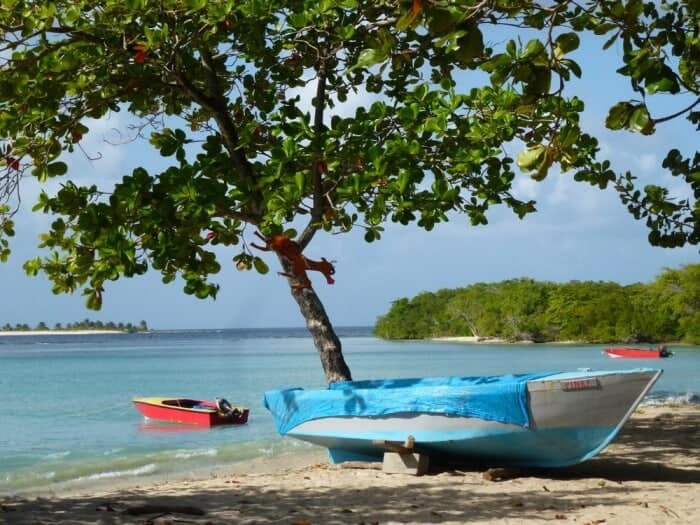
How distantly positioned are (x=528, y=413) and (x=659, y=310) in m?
68.3

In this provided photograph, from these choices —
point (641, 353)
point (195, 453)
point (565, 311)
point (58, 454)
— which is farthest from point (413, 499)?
point (565, 311)

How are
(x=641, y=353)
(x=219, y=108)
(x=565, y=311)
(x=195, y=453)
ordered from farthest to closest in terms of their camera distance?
(x=565, y=311)
(x=641, y=353)
(x=195, y=453)
(x=219, y=108)

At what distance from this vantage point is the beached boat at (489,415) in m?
8.41

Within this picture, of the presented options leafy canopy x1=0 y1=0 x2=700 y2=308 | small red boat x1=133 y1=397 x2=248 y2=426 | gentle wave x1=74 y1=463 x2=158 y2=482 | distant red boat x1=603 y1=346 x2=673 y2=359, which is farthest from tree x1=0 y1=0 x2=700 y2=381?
distant red boat x1=603 y1=346 x2=673 y2=359

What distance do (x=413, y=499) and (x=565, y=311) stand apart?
3081 inches

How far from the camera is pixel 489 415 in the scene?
857 cm

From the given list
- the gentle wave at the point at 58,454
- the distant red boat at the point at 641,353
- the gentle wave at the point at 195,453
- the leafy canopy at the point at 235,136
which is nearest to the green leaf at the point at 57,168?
the leafy canopy at the point at 235,136

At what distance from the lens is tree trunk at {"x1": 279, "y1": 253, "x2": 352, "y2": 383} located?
1088 cm

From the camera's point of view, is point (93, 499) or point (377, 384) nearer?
point (93, 499)

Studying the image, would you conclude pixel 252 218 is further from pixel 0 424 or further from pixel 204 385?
pixel 204 385

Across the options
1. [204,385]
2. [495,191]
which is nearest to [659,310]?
[204,385]

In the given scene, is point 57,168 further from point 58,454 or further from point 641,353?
point 641,353

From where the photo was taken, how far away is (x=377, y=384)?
9.94 m

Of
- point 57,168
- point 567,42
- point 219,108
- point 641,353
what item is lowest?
point 641,353
